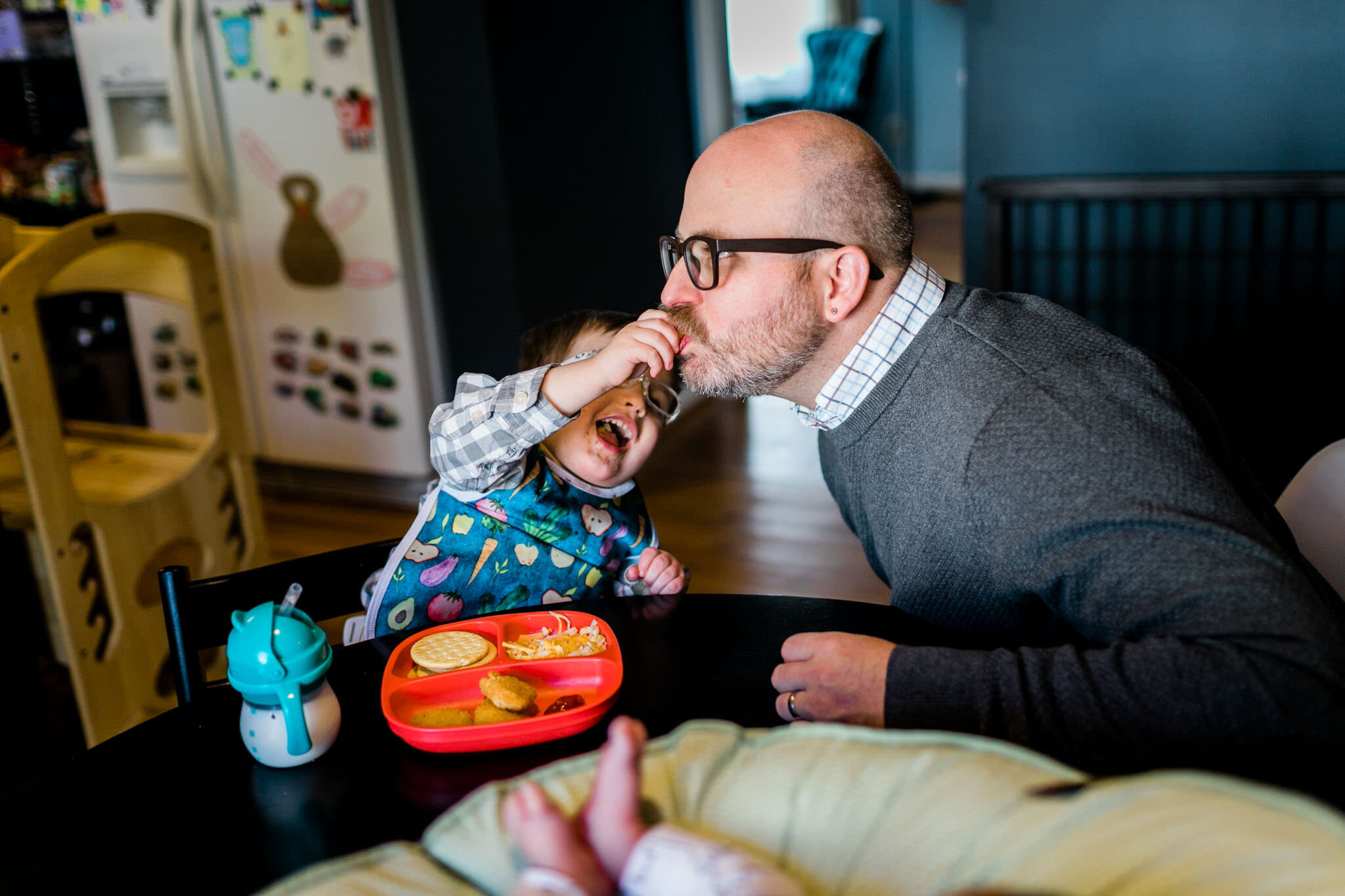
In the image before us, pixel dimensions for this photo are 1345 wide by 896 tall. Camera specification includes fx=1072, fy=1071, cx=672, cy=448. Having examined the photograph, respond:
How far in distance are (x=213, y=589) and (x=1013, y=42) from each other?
2892mm

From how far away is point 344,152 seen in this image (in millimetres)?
3203

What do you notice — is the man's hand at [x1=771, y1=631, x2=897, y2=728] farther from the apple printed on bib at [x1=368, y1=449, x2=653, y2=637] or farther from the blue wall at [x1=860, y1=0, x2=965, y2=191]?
the blue wall at [x1=860, y1=0, x2=965, y2=191]

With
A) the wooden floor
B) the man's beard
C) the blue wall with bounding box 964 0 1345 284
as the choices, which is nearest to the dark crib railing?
the blue wall with bounding box 964 0 1345 284

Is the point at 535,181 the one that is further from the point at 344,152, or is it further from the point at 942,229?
the point at 942,229

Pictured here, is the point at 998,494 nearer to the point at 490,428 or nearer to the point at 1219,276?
the point at 490,428

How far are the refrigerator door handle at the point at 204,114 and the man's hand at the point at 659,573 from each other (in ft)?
8.22

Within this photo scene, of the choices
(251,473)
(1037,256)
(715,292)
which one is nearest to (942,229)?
(1037,256)

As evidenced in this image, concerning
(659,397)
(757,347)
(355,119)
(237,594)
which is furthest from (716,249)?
(355,119)

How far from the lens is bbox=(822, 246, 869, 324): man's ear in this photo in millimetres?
1276

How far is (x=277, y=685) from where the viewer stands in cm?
92

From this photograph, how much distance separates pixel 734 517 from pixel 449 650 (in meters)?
2.25

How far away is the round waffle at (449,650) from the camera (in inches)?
43.4

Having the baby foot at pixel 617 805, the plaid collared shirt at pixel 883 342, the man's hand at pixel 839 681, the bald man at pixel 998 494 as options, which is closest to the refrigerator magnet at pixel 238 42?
the bald man at pixel 998 494

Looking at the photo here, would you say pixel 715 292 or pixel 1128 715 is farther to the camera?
pixel 715 292
